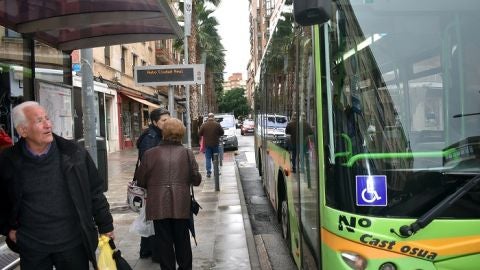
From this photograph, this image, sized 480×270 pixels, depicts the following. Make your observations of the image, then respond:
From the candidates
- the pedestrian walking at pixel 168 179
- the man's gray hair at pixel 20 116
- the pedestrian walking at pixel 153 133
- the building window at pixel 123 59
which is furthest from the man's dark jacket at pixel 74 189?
the building window at pixel 123 59

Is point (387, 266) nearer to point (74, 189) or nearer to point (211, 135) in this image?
point (74, 189)

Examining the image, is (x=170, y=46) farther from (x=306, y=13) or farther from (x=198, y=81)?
(x=306, y=13)

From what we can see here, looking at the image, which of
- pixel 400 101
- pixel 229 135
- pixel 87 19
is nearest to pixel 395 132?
pixel 400 101

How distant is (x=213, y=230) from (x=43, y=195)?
4597mm

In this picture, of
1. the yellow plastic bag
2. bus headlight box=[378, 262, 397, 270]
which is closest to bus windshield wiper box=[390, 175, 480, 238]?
bus headlight box=[378, 262, 397, 270]

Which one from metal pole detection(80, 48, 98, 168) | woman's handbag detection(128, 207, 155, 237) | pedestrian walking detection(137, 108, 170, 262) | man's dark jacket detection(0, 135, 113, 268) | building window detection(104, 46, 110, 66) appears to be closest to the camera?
man's dark jacket detection(0, 135, 113, 268)

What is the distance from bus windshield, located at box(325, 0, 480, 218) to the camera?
119 inches

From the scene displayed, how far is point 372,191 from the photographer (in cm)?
302

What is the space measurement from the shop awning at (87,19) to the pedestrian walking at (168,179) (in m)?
1.27

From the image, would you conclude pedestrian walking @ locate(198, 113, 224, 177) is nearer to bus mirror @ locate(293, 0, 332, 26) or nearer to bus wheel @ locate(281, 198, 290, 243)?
bus wheel @ locate(281, 198, 290, 243)

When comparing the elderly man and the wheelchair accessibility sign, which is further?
the elderly man

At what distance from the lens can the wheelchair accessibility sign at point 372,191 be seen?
3006mm

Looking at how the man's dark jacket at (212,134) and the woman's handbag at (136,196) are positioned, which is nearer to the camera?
the woman's handbag at (136,196)

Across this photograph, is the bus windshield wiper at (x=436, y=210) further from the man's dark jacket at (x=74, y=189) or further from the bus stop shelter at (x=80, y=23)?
the bus stop shelter at (x=80, y=23)
